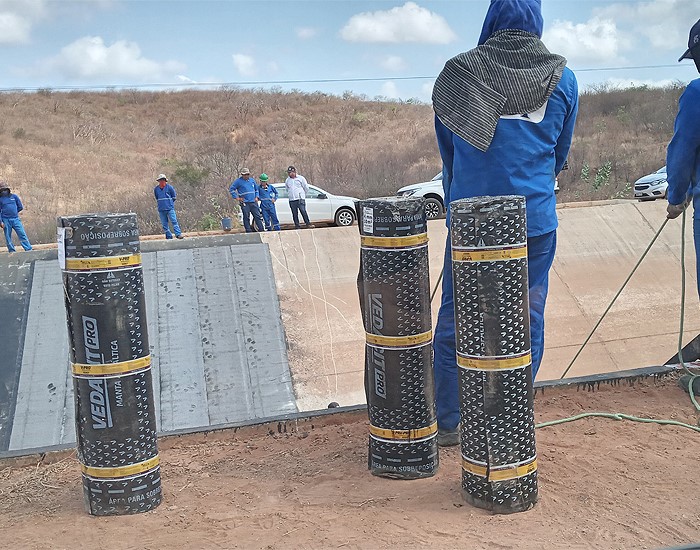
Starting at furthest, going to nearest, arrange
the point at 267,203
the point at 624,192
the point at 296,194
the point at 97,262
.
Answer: the point at 624,192 → the point at 296,194 → the point at 267,203 → the point at 97,262

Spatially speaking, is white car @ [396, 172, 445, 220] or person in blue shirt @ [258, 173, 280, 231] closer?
person in blue shirt @ [258, 173, 280, 231]

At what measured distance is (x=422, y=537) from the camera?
136 inches

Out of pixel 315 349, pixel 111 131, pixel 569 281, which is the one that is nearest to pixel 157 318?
pixel 315 349

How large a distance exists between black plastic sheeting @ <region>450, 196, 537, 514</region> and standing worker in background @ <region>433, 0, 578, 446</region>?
75 cm

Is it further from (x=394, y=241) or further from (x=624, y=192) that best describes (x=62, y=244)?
(x=624, y=192)

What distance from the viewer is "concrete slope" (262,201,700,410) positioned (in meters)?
11.2

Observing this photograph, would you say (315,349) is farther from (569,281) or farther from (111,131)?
(111,131)

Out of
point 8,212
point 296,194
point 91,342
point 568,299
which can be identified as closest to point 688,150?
point 91,342

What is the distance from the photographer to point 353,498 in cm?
404

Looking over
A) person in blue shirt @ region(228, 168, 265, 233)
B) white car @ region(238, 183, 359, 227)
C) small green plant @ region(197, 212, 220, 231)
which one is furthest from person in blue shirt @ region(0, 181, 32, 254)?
small green plant @ region(197, 212, 220, 231)

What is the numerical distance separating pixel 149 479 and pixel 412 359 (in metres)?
1.56

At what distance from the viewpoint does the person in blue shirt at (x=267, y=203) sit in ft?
63.8

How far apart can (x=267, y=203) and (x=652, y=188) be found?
11957 mm

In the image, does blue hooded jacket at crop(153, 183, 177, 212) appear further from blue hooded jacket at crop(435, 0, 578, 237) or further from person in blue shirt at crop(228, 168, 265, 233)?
blue hooded jacket at crop(435, 0, 578, 237)
